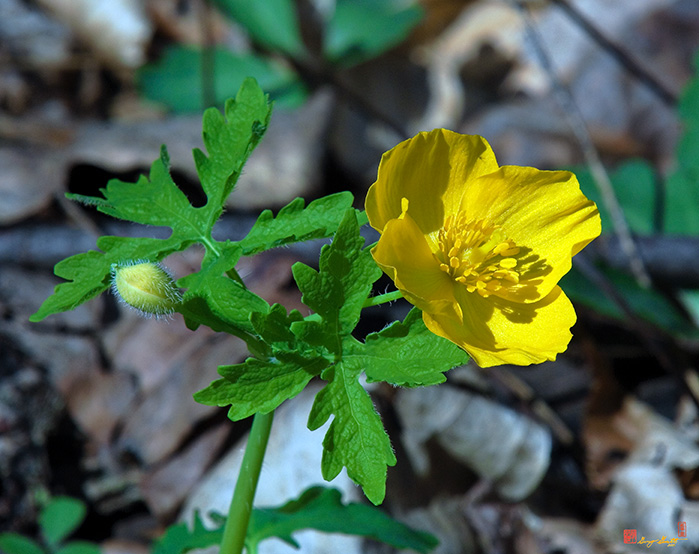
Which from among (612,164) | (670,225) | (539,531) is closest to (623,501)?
(539,531)

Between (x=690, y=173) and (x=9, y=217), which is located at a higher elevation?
(x=690, y=173)

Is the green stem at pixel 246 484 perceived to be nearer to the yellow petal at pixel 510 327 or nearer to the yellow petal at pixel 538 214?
the yellow petal at pixel 510 327

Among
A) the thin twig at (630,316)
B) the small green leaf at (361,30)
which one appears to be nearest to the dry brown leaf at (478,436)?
the thin twig at (630,316)

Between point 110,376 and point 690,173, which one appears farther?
point 690,173

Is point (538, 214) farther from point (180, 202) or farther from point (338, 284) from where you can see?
point (180, 202)

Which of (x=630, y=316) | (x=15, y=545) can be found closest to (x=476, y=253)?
(x=630, y=316)

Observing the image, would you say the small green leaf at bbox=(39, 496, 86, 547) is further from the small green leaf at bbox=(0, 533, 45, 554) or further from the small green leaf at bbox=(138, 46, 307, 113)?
the small green leaf at bbox=(138, 46, 307, 113)

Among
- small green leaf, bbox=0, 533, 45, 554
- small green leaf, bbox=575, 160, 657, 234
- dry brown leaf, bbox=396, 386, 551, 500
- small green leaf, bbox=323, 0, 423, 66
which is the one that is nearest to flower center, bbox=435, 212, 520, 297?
dry brown leaf, bbox=396, 386, 551, 500

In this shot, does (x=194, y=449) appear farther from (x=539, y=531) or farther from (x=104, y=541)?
(x=539, y=531)
